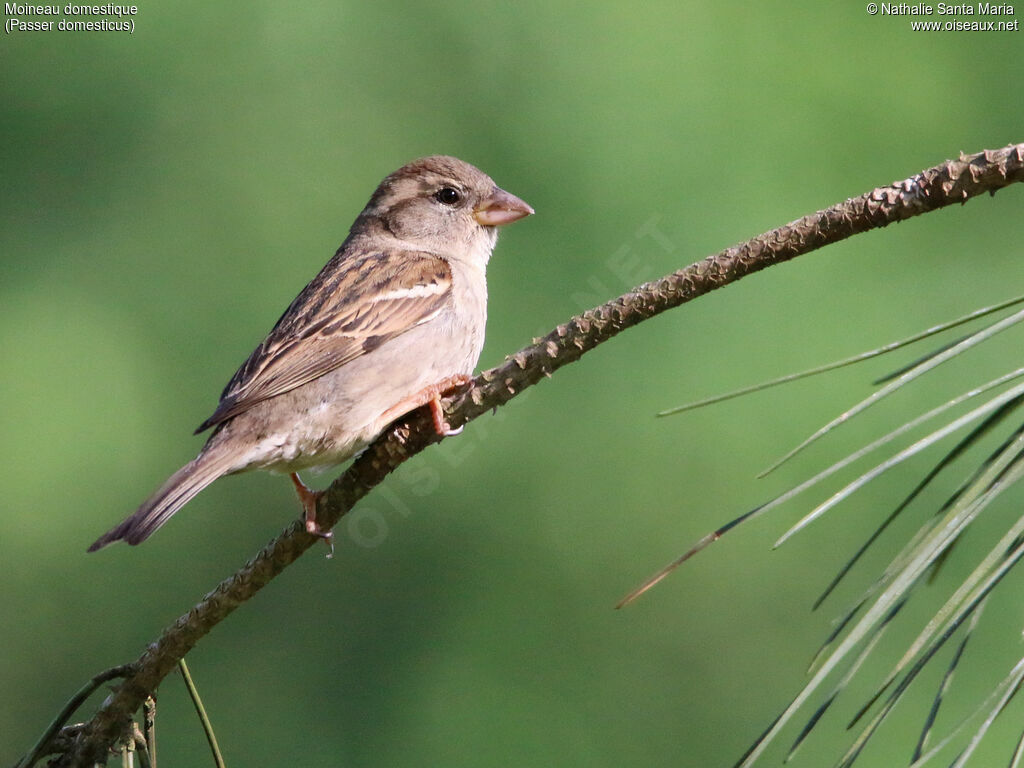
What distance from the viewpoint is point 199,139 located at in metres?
6.55

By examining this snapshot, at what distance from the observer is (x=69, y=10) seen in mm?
6535

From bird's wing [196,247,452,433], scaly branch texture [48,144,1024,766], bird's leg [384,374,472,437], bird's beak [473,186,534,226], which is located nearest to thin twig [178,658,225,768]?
scaly branch texture [48,144,1024,766]

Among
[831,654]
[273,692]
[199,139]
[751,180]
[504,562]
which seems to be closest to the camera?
[831,654]

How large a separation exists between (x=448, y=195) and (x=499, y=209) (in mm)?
230

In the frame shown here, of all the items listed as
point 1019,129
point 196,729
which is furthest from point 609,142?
point 196,729

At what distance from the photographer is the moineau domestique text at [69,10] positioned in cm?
629

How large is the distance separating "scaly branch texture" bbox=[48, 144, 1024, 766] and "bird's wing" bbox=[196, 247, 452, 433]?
127cm

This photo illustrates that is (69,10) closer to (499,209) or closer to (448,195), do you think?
(448,195)

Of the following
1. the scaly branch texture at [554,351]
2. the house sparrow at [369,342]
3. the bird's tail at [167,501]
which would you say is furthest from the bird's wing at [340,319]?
the scaly branch texture at [554,351]

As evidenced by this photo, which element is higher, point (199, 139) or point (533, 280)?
point (199, 139)

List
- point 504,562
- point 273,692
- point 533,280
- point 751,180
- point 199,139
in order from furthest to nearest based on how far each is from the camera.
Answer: point 199,139 < point 273,692 < point 504,562 < point 533,280 < point 751,180

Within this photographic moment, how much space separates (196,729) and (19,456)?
65.8 inches

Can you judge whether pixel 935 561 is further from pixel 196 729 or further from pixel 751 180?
pixel 196 729

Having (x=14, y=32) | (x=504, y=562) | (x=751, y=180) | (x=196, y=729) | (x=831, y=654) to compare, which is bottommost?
(x=196, y=729)
